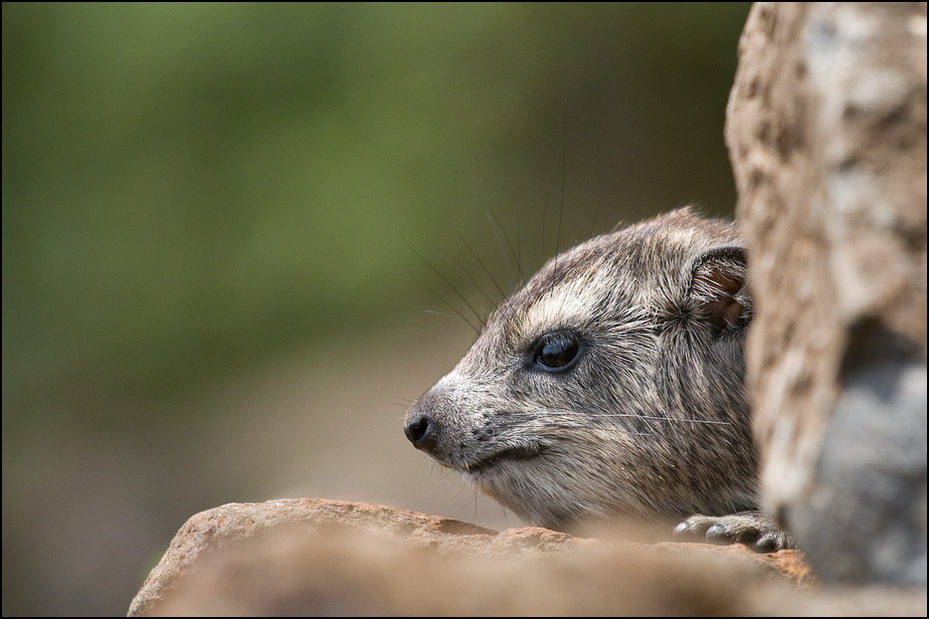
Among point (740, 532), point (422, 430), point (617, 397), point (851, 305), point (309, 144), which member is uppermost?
point (309, 144)

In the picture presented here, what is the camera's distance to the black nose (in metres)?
3.32

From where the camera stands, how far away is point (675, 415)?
10.2 feet

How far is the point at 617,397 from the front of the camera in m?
3.23

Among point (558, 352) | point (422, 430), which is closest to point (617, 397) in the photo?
point (558, 352)

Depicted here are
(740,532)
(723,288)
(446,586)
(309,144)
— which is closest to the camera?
(446,586)

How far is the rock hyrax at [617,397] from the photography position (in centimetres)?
308

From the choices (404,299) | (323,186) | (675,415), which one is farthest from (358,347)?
(675,415)

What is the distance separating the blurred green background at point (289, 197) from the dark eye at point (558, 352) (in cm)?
524

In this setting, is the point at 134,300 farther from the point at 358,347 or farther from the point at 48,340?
the point at 358,347

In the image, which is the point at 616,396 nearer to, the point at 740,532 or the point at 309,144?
the point at 740,532

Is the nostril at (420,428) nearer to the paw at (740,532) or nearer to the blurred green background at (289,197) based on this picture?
the paw at (740,532)

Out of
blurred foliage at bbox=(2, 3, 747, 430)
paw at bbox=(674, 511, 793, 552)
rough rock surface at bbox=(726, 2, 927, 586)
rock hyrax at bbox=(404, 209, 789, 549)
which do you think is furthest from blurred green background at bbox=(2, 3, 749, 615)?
rough rock surface at bbox=(726, 2, 927, 586)

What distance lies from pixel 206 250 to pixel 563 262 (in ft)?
22.5

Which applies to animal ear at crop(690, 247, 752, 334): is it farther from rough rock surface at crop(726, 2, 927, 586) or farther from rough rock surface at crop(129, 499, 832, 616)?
rough rock surface at crop(129, 499, 832, 616)
